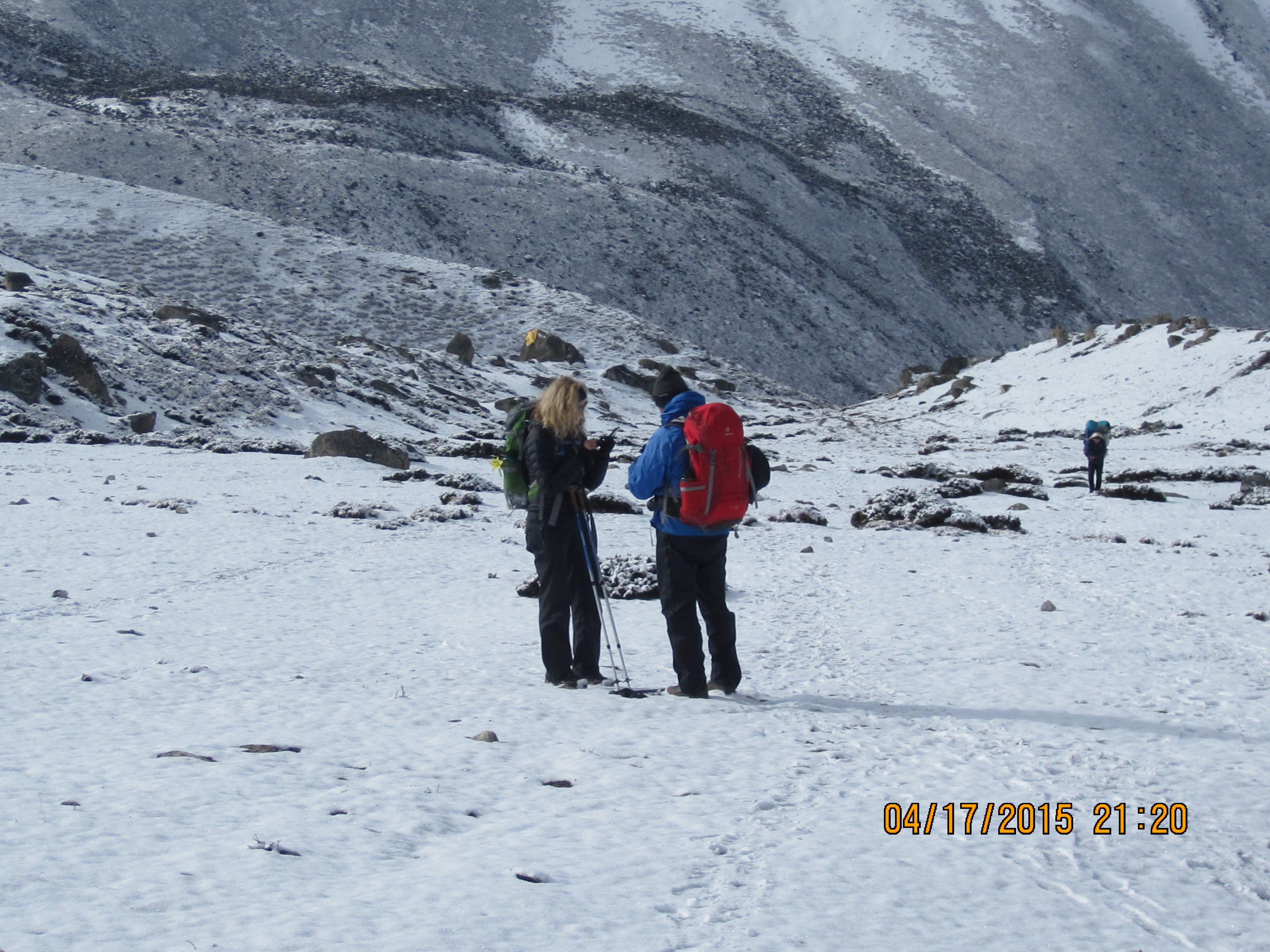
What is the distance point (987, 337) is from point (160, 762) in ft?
215

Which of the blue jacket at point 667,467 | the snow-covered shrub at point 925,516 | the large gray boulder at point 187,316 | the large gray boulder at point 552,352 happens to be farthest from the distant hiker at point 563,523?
the large gray boulder at point 552,352

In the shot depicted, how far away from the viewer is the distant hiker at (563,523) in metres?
5.56

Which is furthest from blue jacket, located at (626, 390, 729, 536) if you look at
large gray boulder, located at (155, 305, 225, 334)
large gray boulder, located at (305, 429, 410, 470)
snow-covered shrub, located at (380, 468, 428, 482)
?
large gray boulder, located at (155, 305, 225, 334)

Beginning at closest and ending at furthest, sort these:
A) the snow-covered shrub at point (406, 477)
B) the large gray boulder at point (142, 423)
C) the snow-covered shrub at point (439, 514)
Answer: the snow-covered shrub at point (439, 514) < the snow-covered shrub at point (406, 477) < the large gray boulder at point (142, 423)

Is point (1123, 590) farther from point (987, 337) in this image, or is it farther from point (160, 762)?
point (987, 337)

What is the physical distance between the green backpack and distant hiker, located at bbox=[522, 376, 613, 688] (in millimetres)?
29

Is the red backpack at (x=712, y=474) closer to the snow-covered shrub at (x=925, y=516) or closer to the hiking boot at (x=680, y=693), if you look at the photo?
the hiking boot at (x=680, y=693)

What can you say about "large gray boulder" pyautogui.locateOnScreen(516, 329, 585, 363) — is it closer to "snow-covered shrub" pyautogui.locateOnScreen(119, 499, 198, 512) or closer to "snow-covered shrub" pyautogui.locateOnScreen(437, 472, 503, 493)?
"snow-covered shrub" pyautogui.locateOnScreen(437, 472, 503, 493)

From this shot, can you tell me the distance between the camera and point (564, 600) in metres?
5.73

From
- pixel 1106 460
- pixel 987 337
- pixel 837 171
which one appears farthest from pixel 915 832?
pixel 837 171

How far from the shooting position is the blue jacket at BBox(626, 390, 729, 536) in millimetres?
5379

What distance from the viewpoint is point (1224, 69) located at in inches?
4149

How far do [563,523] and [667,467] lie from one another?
73 centimetres

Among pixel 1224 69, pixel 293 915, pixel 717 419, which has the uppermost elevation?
pixel 1224 69
